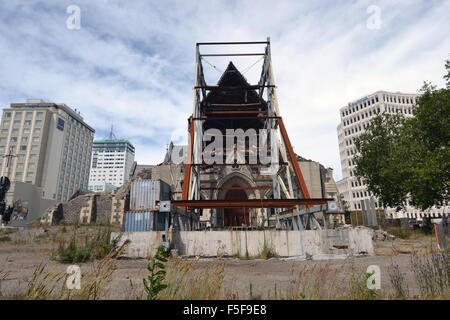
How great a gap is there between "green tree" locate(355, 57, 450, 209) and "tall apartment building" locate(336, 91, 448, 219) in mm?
52241

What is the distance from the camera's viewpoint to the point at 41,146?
247ft

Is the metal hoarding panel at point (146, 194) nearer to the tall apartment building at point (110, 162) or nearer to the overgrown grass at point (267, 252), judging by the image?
the overgrown grass at point (267, 252)

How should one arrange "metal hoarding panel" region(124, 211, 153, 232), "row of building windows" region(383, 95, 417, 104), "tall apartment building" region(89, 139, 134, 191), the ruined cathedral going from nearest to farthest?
"metal hoarding panel" region(124, 211, 153, 232)
the ruined cathedral
"row of building windows" region(383, 95, 417, 104)
"tall apartment building" region(89, 139, 134, 191)

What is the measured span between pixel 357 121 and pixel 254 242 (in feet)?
276

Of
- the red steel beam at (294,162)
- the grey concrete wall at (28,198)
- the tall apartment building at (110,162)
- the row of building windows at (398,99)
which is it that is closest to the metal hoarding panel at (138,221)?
the red steel beam at (294,162)

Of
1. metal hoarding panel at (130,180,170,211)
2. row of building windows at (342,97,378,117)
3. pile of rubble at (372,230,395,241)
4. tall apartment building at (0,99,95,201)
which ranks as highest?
row of building windows at (342,97,378,117)

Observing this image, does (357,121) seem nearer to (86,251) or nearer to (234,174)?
(234,174)

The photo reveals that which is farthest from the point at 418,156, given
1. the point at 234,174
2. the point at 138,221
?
the point at 138,221

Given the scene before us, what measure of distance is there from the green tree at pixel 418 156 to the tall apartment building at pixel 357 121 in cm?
5224

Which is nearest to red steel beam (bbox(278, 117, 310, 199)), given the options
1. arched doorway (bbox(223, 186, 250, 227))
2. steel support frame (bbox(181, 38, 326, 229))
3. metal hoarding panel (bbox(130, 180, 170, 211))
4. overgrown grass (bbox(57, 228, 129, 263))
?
steel support frame (bbox(181, 38, 326, 229))

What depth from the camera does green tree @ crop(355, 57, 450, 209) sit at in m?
18.5

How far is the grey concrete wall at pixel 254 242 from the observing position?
10367 mm

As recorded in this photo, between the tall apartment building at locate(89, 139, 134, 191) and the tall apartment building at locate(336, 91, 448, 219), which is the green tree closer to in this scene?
the tall apartment building at locate(336, 91, 448, 219)
